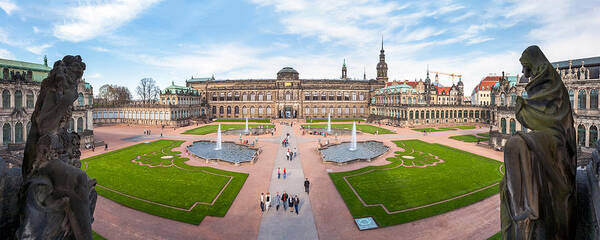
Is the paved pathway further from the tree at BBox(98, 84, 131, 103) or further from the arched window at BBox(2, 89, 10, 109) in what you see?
the tree at BBox(98, 84, 131, 103)

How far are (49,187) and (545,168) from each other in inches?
292

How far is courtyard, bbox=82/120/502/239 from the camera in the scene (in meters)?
15.2

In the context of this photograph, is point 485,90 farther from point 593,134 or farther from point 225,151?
point 225,151

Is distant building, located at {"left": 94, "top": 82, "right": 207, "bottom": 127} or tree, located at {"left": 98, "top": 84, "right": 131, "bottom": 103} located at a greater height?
tree, located at {"left": 98, "top": 84, "right": 131, "bottom": 103}

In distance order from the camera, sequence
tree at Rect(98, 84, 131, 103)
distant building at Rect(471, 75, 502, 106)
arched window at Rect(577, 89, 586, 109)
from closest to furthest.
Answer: arched window at Rect(577, 89, 586, 109) < distant building at Rect(471, 75, 502, 106) < tree at Rect(98, 84, 131, 103)

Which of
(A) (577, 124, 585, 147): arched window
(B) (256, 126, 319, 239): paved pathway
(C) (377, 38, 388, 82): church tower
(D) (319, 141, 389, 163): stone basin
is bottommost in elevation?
(B) (256, 126, 319, 239): paved pathway

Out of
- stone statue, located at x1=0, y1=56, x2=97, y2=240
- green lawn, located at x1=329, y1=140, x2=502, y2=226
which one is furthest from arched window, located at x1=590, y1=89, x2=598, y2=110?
stone statue, located at x1=0, y1=56, x2=97, y2=240

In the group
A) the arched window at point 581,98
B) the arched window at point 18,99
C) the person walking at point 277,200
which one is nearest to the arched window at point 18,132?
the arched window at point 18,99

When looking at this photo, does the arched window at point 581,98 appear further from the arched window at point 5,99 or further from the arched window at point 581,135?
the arched window at point 5,99

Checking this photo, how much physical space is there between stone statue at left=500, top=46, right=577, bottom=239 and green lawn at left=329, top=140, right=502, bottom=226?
12306mm

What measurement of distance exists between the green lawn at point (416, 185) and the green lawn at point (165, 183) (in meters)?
9.46

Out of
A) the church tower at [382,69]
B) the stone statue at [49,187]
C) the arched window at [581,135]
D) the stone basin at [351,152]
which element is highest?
the church tower at [382,69]

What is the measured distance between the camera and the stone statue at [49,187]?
12.8 feet

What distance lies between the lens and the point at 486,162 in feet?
98.7
